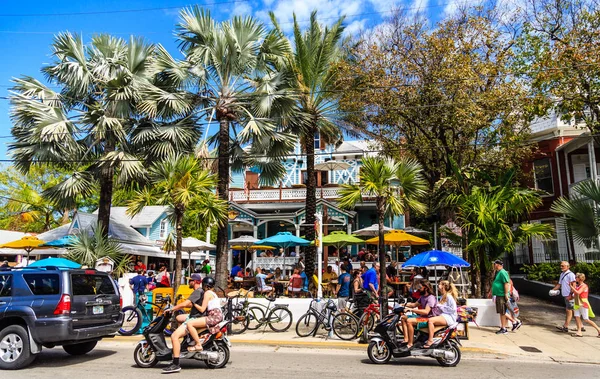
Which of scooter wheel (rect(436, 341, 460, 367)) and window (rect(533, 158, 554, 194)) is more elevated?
window (rect(533, 158, 554, 194))

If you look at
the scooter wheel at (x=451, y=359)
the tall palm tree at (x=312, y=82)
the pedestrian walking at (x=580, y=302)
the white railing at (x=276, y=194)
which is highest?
the tall palm tree at (x=312, y=82)

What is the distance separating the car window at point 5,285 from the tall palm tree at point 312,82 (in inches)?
436

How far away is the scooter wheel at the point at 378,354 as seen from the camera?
27.5ft

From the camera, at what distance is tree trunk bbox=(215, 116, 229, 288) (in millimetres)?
16016

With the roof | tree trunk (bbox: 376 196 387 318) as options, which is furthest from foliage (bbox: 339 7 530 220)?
the roof

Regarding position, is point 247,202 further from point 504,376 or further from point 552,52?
point 504,376

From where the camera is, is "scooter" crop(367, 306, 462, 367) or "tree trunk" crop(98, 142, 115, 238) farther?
"tree trunk" crop(98, 142, 115, 238)

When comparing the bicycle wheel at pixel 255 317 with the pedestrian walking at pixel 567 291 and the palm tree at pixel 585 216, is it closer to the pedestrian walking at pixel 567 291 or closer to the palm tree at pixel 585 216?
the pedestrian walking at pixel 567 291

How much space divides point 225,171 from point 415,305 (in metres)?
10.1

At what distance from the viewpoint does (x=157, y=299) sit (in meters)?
13.0

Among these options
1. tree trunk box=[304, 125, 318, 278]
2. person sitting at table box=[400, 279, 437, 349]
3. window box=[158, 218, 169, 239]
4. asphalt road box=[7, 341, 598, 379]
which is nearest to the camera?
asphalt road box=[7, 341, 598, 379]

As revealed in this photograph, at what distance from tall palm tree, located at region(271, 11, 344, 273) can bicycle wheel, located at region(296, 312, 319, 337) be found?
19.6 feet

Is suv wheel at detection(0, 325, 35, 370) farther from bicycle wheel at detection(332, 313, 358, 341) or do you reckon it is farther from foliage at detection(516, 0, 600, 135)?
foliage at detection(516, 0, 600, 135)

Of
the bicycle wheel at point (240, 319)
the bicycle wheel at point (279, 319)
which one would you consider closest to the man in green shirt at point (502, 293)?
the bicycle wheel at point (279, 319)
